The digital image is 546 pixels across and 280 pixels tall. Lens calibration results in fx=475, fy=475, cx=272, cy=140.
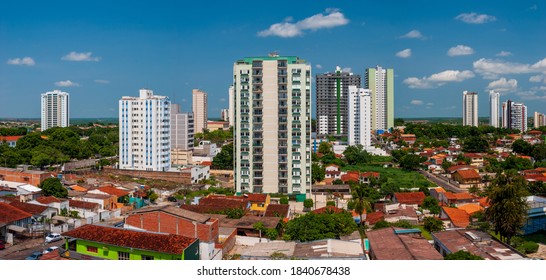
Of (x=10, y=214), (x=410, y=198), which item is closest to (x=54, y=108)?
(x=10, y=214)

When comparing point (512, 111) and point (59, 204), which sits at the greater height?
point (512, 111)

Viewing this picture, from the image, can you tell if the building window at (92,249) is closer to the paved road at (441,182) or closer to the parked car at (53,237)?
the parked car at (53,237)

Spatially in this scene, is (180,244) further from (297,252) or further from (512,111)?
(512,111)

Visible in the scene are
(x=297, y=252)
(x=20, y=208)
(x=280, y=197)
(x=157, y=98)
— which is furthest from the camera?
(x=157, y=98)

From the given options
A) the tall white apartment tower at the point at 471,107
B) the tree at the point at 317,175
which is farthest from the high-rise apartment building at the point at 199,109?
the tree at the point at 317,175

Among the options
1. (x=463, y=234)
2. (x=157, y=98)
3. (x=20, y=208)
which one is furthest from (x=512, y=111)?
(x=20, y=208)

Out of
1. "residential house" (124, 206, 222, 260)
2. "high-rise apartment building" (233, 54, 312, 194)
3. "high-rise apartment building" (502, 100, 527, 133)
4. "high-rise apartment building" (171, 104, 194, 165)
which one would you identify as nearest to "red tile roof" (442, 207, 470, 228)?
"high-rise apartment building" (233, 54, 312, 194)
